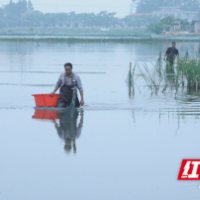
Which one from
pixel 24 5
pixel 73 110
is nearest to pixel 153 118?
pixel 73 110

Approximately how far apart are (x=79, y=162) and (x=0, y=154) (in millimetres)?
1316

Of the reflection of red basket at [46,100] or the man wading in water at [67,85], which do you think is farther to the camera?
the reflection of red basket at [46,100]

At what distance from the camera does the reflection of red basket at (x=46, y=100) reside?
1197cm

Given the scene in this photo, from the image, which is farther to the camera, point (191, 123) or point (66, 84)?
point (66, 84)

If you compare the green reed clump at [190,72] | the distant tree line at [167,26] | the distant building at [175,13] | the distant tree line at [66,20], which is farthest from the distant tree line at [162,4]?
the green reed clump at [190,72]

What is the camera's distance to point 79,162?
23.9 feet

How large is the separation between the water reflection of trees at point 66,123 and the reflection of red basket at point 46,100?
0.24m

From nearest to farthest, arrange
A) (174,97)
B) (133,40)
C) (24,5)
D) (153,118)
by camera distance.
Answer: (153,118)
(174,97)
(133,40)
(24,5)

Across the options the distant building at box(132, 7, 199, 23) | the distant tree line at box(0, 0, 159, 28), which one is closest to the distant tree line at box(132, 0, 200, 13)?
the distant building at box(132, 7, 199, 23)

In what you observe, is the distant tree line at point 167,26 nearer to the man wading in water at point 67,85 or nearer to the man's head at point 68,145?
the man wading in water at point 67,85

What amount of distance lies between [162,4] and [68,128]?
6853 inches

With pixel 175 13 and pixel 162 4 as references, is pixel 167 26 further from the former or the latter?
pixel 162 4

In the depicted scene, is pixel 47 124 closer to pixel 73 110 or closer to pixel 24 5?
pixel 73 110

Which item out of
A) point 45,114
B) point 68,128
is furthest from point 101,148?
point 45,114
